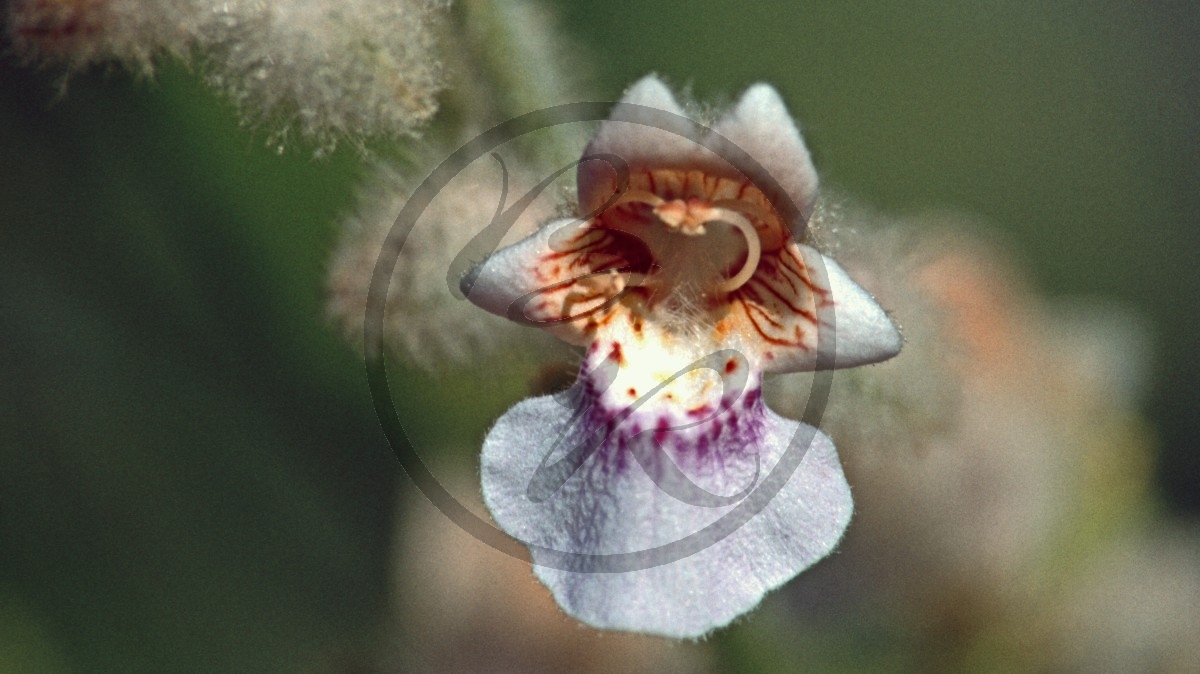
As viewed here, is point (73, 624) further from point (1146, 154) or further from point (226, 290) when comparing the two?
point (1146, 154)

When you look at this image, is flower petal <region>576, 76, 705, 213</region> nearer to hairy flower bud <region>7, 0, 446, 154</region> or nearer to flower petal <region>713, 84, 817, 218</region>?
flower petal <region>713, 84, 817, 218</region>

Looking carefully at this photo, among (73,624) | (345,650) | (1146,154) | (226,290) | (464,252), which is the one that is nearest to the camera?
(464,252)

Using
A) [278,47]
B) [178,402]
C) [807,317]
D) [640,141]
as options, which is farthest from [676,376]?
[178,402]

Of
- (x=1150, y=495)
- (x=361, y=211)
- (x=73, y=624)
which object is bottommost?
(x=1150, y=495)

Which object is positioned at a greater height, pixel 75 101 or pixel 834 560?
pixel 75 101

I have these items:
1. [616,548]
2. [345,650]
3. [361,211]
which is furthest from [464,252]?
[345,650]

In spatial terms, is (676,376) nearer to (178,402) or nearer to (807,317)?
(807,317)

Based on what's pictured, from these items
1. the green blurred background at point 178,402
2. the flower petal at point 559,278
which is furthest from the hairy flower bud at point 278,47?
the green blurred background at point 178,402
